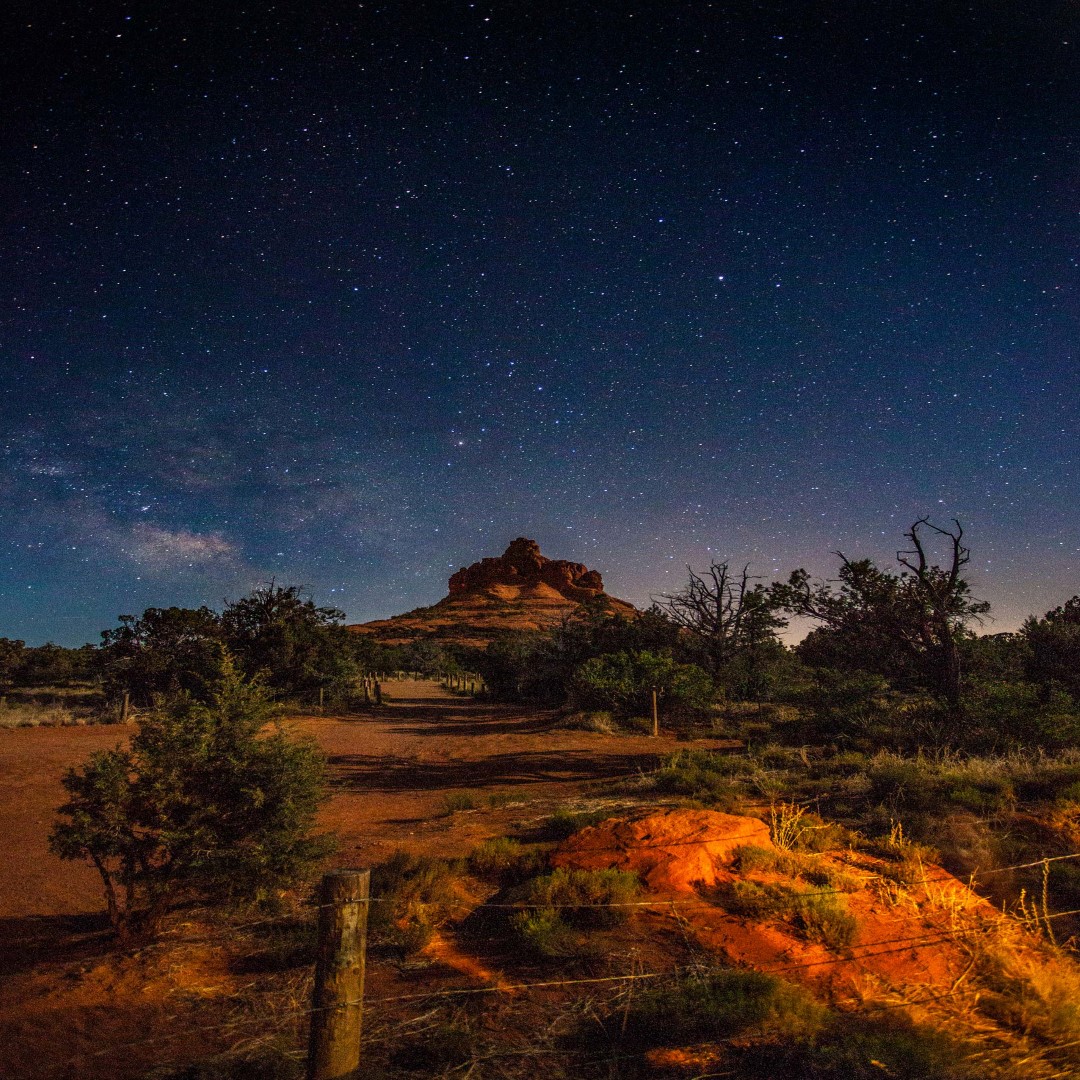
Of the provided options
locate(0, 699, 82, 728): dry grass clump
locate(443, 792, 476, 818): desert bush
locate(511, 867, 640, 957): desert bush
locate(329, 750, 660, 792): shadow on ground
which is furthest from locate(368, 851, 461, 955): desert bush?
locate(0, 699, 82, 728): dry grass clump

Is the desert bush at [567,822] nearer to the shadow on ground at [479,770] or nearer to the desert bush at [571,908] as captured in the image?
the desert bush at [571,908]

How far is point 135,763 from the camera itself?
20.6 ft

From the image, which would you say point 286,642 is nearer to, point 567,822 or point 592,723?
point 592,723

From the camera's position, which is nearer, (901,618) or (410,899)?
(410,899)

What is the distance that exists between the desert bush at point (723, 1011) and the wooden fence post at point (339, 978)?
83.5 inches

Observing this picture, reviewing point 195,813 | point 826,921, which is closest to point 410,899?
point 195,813

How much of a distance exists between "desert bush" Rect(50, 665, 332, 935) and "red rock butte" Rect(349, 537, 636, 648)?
77.8m

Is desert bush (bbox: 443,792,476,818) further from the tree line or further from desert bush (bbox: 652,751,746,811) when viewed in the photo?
the tree line

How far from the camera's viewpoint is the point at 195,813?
5.98 m

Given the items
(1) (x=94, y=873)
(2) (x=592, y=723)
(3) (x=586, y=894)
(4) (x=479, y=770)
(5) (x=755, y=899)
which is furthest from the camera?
(2) (x=592, y=723)

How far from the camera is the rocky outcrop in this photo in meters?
159

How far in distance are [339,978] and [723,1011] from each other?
9.40ft

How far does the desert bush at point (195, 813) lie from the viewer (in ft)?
18.9

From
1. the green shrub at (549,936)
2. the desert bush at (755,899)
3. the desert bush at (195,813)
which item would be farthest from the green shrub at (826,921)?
the desert bush at (195,813)
